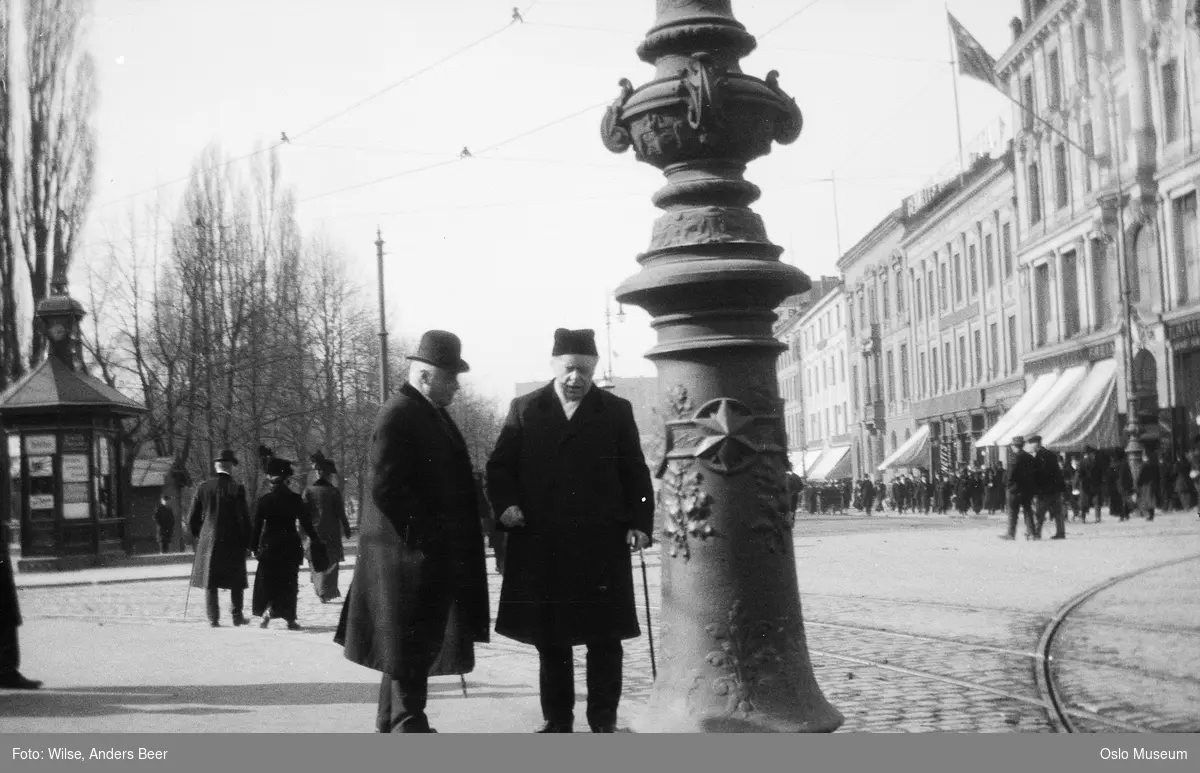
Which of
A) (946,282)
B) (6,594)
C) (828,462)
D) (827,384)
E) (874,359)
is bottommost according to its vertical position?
(6,594)

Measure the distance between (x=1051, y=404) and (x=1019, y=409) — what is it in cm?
222


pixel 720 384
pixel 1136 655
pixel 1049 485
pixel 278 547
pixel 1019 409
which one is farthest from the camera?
pixel 1049 485

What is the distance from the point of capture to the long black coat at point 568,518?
236 inches

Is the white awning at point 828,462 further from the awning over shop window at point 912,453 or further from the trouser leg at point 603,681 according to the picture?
the trouser leg at point 603,681

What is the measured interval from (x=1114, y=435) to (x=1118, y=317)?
2.57 meters

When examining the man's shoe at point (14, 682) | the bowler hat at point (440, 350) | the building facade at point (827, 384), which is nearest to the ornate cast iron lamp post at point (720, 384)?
the bowler hat at point (440, 350)

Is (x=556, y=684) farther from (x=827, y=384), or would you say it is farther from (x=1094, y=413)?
(x=1094, y=413)

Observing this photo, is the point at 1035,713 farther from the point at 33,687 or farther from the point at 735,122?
the point at 33,687

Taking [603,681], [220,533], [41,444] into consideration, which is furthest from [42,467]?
[603,681]

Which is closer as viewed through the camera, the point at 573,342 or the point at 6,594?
the point at 573,342

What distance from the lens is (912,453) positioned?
22.3 metres

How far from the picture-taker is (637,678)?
8.12m

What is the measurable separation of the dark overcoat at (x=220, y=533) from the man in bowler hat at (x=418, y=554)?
6993 mm

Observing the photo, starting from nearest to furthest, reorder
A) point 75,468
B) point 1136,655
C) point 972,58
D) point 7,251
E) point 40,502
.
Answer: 1. point 972,58
2. point 1136,655
3. point 7,251
4. point 40,502
5. point 75,468
